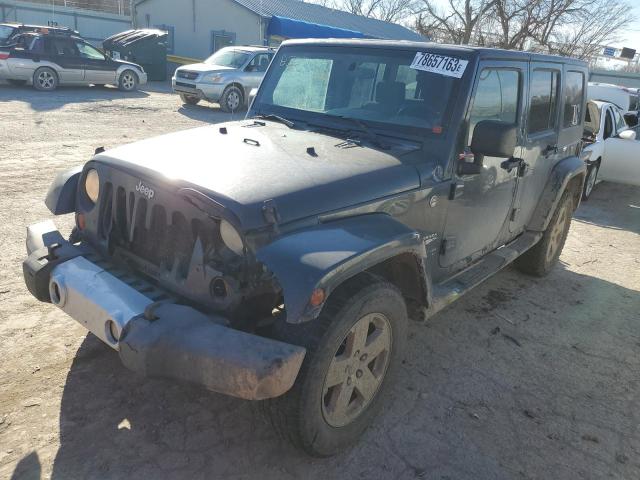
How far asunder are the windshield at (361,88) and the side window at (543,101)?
48.3 inches

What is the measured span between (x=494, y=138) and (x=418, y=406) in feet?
5.46

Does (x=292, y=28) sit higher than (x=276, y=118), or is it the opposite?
(x=292, y=28)

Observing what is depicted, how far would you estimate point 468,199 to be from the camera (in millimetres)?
3561

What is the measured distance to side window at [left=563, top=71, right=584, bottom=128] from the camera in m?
4.90

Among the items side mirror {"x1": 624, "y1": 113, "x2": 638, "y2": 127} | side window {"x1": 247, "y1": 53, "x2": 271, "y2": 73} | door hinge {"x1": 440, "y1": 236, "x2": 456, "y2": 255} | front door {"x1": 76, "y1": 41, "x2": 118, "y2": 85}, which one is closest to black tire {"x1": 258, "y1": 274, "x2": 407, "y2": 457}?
door hinge {"x1": 440, "y1": 236, "x2": 456, "y2": 255}

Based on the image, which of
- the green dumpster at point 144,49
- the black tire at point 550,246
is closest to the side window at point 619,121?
the black tire at point 550,246

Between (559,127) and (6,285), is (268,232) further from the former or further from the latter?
(559,127)

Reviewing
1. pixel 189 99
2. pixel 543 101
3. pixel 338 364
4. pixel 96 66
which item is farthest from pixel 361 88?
pixel 96 66

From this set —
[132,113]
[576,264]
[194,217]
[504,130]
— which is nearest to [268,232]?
[194,217]

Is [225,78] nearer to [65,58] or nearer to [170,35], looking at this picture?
[65,58]

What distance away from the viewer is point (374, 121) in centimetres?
346

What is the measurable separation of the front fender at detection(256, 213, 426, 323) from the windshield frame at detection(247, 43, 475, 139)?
0.86 meters

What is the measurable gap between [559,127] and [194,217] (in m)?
3.67

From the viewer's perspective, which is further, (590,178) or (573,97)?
(590,178)
